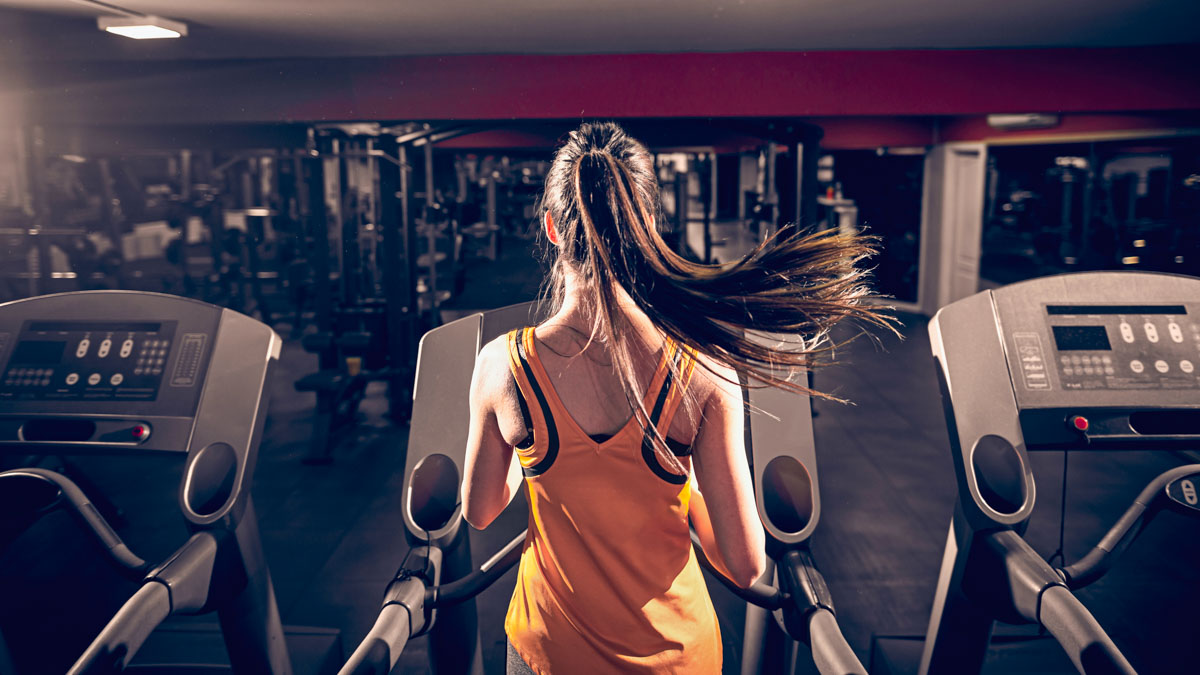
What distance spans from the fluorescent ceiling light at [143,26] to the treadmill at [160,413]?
1.39 meters

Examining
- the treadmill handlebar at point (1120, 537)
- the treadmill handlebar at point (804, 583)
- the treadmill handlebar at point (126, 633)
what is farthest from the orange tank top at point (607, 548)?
the treadmill handlebar at point (1120, 537)

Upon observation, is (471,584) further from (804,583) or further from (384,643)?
(804,583)

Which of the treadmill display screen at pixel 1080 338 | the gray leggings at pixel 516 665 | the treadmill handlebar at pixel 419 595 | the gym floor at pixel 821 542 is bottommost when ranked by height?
the gym floor at pixel 821 542

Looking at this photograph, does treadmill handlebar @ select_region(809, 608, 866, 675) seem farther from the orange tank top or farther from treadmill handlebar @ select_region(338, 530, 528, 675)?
treadmill handlebar @ select_region(338, 530, 528, 675)

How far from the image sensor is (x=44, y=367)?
5.89 ft

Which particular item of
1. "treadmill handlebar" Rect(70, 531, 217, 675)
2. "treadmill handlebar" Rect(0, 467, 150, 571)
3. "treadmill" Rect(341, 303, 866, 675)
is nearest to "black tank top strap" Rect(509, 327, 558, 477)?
"treadmill" Rect(341, 303, 866, 675)

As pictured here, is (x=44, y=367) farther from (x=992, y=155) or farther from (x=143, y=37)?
(x=992, y=155)

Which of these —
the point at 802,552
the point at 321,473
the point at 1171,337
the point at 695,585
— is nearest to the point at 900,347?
the point at 321,473

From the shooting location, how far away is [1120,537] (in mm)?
1566

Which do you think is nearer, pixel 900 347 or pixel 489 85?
pixel 489 85

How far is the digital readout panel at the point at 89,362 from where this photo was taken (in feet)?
5.78

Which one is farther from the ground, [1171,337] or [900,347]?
[1171,337]

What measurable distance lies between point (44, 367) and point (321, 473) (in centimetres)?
241

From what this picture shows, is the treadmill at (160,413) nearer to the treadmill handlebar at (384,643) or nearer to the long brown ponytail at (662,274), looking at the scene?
the treadmill handlebar at (384,643)
